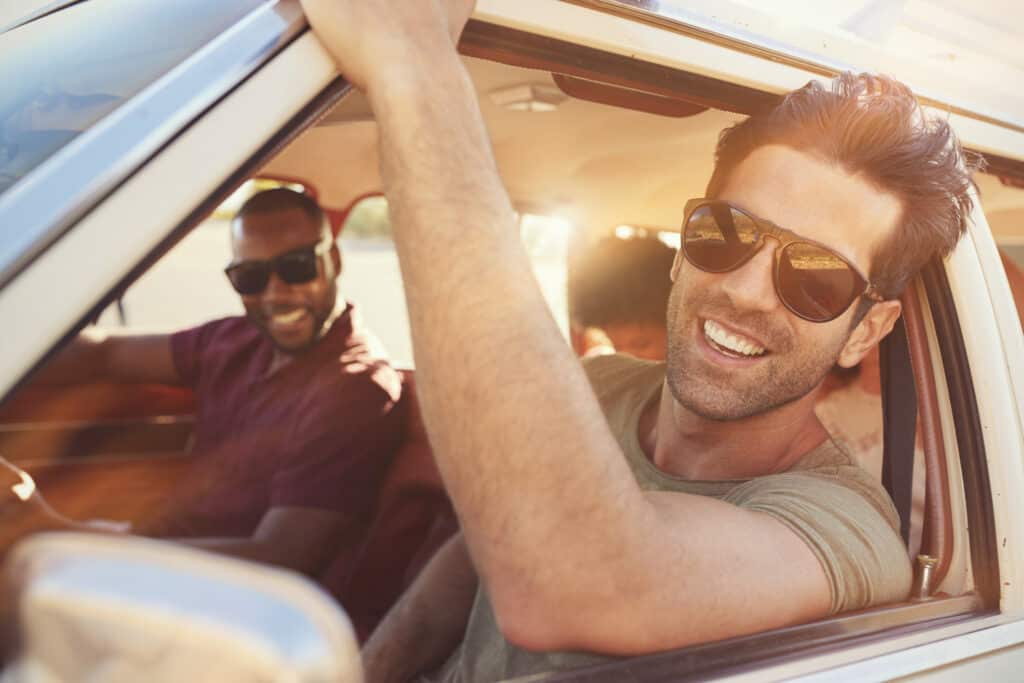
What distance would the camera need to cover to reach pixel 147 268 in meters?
0.96

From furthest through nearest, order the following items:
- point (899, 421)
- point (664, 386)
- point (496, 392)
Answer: point (664, 386) → point (899, 421) → point (496, 392)

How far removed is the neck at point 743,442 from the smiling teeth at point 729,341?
145 millimetres

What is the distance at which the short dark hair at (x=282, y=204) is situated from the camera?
9.46ft

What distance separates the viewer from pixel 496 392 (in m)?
1.07

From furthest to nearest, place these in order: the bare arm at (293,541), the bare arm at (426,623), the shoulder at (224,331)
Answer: the shoulder at (224,331), the bare arm at (293,541), the bare arm at (426,623)

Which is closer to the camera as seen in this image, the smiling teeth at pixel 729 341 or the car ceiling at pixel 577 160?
the smiling teeth at pixel 729 341

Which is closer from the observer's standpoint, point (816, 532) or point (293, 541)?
point (816, 532)

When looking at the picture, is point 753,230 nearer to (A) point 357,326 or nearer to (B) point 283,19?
(B) point 283,19

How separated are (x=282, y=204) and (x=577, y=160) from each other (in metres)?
0.95

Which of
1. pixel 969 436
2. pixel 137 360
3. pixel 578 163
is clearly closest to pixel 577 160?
pixel 578 163

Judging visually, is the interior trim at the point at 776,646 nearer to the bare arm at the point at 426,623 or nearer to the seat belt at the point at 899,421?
the seat belt at the point at 899,421

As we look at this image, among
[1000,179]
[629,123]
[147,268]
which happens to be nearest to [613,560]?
[147,268]

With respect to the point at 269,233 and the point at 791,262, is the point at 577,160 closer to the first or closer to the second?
the point at 269,233

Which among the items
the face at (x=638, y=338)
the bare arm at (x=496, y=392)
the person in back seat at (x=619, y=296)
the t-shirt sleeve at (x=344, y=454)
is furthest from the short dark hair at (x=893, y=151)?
the t-shirt sleeve at (x=344, y=454)
